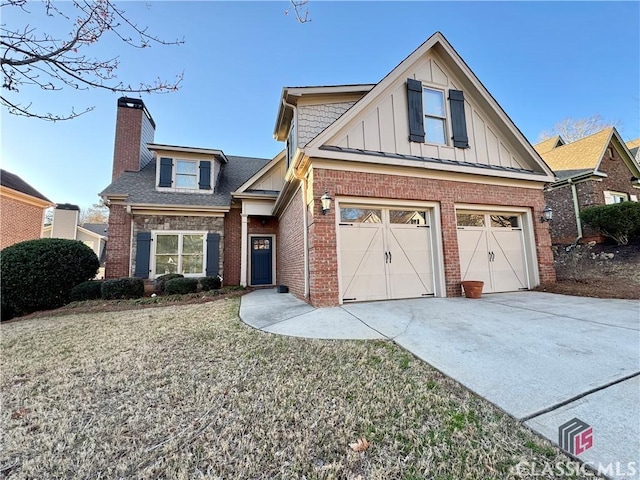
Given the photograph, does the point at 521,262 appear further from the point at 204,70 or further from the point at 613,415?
the point at 204,70

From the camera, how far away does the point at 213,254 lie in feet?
32.8

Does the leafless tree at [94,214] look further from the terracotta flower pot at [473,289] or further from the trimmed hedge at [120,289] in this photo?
the terracotta flower pot at [473,289]

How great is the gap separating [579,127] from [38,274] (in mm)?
33895

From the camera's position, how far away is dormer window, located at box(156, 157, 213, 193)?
1041cm

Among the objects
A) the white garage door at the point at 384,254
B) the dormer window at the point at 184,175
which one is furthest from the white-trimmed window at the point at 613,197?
the dormer window at the point at 184,175

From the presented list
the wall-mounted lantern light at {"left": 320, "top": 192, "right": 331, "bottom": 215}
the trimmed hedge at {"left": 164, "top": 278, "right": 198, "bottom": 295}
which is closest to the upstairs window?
the trimmed hedge at {"left": 164, "top": 278, "right": 198, "bottom": 295}

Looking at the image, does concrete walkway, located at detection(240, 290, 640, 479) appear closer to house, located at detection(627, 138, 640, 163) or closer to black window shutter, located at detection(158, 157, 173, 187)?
black window shutter, located at detection(158, 157, 173, 187)

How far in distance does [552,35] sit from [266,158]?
12.6 meters

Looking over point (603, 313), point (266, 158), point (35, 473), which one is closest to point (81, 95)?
point (35, 473)

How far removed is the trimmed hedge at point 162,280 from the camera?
8905mm

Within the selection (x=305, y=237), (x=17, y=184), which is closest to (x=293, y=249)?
(x=305, y=237)

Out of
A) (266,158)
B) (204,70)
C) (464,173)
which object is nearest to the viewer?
(204,70)

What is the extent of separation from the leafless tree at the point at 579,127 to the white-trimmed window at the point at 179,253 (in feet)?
92.8

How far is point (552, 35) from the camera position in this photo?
29.8 feet
